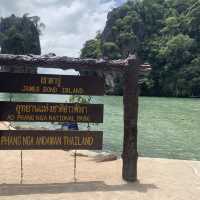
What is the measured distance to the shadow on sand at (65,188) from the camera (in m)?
7.82

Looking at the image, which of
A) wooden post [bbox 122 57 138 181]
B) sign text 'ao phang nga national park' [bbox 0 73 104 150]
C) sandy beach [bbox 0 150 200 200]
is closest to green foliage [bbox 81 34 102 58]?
sandy beach [bbox 0 150 200 200]

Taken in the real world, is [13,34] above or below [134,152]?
above

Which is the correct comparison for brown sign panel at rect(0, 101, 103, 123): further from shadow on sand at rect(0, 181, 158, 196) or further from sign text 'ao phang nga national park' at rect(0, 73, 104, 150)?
shadow on sand at rect(0, 181, 158, 196)

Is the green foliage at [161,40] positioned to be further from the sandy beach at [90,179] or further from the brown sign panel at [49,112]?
the brown sign panel at [49,112]

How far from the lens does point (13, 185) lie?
8.32 m

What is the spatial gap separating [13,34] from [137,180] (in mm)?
109698

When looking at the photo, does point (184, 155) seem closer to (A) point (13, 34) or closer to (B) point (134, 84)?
(B) point (134, 84)

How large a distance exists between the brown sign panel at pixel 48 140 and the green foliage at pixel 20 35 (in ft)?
340

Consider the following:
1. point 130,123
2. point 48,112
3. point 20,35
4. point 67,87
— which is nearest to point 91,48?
point 20,35

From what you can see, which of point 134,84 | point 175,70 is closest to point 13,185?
point 134,84

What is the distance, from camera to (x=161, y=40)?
98188mm

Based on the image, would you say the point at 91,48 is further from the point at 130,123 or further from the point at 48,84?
the point at 48,84

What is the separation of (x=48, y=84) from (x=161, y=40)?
91162 mm

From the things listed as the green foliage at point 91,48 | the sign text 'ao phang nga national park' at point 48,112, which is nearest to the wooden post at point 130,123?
the sign text 'ao phang nga national park' at point 48,112
